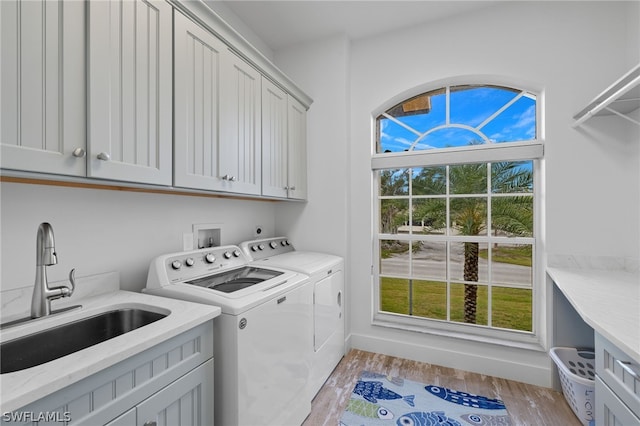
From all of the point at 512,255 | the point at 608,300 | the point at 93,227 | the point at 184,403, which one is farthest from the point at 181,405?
the point at 512,255

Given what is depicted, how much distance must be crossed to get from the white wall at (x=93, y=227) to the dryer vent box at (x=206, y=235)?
0.05 metres

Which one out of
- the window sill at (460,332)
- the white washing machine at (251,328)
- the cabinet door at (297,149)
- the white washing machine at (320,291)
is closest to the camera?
the white washing machine at (251,328)

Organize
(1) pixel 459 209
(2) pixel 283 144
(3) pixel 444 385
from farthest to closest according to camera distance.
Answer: (1) pixel 459 209
(2) pixel 283 144
(3) pixel 444 385

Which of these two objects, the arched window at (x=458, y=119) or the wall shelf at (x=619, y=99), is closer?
the wall shelf at (x=619, y=99)

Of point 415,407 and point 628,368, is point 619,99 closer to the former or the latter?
point 628,368

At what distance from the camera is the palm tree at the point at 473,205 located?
2.35 m

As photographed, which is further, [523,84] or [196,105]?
[523,84]

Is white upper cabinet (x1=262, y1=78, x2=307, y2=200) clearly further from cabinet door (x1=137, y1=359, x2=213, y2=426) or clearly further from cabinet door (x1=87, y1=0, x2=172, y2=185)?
cabinet door (x1=137, y1=359, x2=213, y2=426)

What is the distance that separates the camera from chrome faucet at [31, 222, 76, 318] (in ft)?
3.43

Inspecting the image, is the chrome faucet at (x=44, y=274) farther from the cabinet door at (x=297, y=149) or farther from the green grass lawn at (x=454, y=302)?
the green grass lawn at (x=454, y=302)

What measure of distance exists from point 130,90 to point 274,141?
1140 mm

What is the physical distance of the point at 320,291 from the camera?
203 cm

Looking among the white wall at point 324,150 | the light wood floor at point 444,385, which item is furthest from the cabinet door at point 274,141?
the light wood floor at point 444,385

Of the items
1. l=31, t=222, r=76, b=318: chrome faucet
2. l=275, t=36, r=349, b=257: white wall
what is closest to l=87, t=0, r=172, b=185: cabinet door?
l=31, t=222, r=76, b=318: chrome faucet
